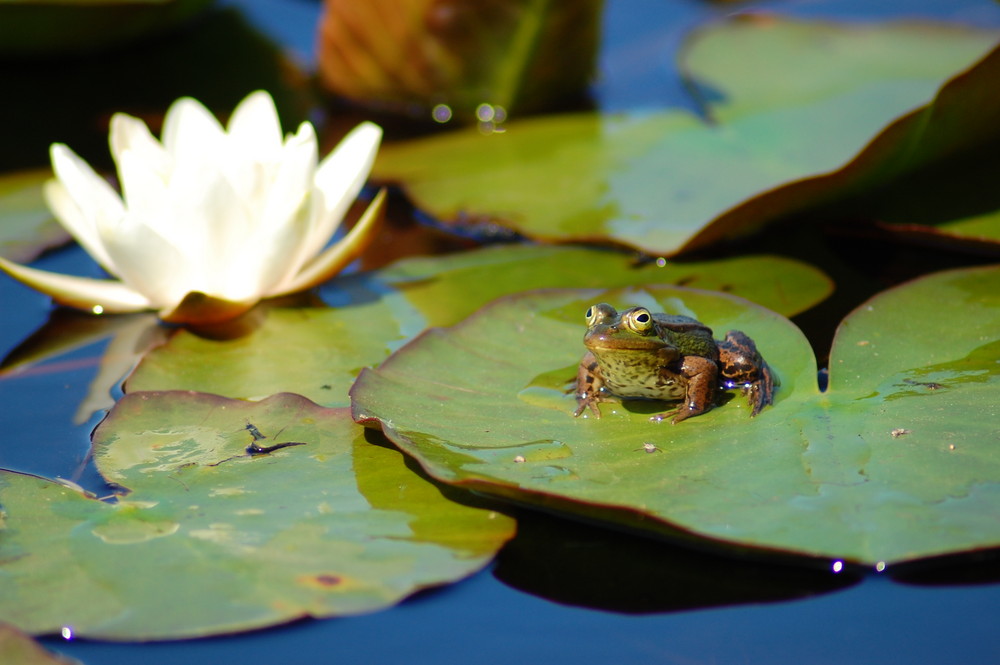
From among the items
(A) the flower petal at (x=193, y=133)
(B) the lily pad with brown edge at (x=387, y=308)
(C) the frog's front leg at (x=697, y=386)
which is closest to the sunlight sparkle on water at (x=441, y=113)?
(B) the lily pad with brown edge at (x=387, y=308)

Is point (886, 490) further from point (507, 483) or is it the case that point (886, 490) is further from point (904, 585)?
point (507, 483)

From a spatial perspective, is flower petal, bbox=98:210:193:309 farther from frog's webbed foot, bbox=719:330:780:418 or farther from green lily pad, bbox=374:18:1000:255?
frog's webbed foot, bbox=719:330:780:418

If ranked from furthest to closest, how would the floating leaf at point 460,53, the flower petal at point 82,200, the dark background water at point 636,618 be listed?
1. the floating leaf at point 460,53
2. the flower petal at point 82,200
3. the dark background water at point 636,618

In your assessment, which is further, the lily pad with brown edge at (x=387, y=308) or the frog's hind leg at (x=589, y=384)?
the lily pad with brown edge at (x=387, y=308)

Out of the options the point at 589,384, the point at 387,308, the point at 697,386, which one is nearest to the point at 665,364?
the point at 697,386

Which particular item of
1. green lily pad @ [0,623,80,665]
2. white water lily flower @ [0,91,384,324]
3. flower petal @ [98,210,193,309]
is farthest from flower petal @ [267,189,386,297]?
green lily pad @ [0,623,80,665]

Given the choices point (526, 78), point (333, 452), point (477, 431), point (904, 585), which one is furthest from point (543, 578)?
point (526, 78)

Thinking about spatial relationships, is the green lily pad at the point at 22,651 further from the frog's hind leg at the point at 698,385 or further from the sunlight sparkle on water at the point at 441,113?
the sunlight sparkle on water at the point at 441,113
